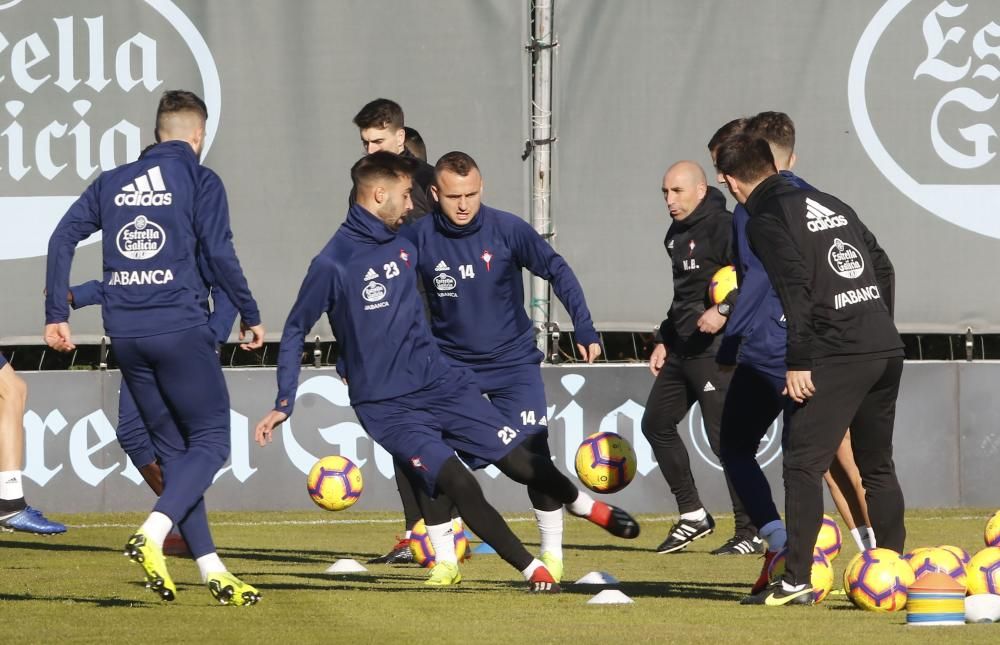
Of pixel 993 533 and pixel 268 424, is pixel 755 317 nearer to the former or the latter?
pixel 993 533

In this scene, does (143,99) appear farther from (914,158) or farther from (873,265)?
(873,265)

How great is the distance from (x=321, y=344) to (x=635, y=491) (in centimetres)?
261

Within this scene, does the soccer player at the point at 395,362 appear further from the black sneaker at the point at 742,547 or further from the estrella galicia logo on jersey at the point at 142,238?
the black sneaker at the point at 742,547

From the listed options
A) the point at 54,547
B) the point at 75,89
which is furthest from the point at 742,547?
the point at 75,89

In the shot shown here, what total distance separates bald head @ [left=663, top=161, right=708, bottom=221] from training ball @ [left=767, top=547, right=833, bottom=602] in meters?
3.58

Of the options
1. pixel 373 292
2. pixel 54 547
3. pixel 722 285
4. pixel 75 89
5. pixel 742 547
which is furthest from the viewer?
pixel 75 89

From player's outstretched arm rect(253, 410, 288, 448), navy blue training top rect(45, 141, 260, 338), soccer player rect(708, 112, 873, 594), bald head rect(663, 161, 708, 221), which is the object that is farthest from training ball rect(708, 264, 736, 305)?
navy blue training top rect(45, 141, 260, 338)

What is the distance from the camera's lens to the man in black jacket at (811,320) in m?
7.08

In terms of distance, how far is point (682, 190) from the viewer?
10.8m

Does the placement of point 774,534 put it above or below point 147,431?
below

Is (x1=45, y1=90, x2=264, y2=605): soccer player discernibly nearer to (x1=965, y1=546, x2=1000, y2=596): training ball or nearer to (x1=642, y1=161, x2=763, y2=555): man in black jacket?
(x1=965, y1=546, x2=1000, y2=596): training ball

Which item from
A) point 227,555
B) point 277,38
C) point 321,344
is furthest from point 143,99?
point 227,555

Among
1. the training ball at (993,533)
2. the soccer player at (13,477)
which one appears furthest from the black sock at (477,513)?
the soccer player at (13,477)

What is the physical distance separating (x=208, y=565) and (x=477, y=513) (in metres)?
1.19
